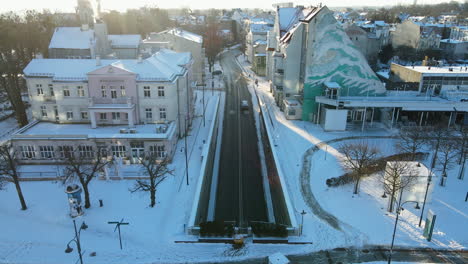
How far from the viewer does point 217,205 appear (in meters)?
29.8

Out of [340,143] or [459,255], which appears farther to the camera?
[340,143]

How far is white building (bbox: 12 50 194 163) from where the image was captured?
3450 centimetres

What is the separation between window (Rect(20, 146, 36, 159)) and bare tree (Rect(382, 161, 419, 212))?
33.0m

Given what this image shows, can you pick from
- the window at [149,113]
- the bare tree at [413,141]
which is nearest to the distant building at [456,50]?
the bare tree at [413,141]

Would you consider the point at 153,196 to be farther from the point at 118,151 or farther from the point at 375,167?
the point at 375,167

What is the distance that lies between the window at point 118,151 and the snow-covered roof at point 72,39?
806 inches

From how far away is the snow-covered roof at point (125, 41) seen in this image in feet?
183

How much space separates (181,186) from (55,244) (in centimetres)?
1103

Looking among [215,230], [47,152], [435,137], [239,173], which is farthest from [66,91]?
[435,137]

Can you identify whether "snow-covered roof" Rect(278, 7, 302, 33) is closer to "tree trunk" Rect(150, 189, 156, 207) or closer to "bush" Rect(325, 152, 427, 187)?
"bush" Rect(325, 152, 427, 187)

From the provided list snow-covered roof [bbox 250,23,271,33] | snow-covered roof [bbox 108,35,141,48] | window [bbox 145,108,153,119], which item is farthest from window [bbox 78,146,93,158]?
snow-covered roof [bbox 250,23,271,33]

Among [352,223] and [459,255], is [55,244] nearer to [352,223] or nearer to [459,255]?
[352,223]

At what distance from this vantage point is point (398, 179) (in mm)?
27656

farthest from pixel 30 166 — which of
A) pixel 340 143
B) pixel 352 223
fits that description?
pixel 340 143
